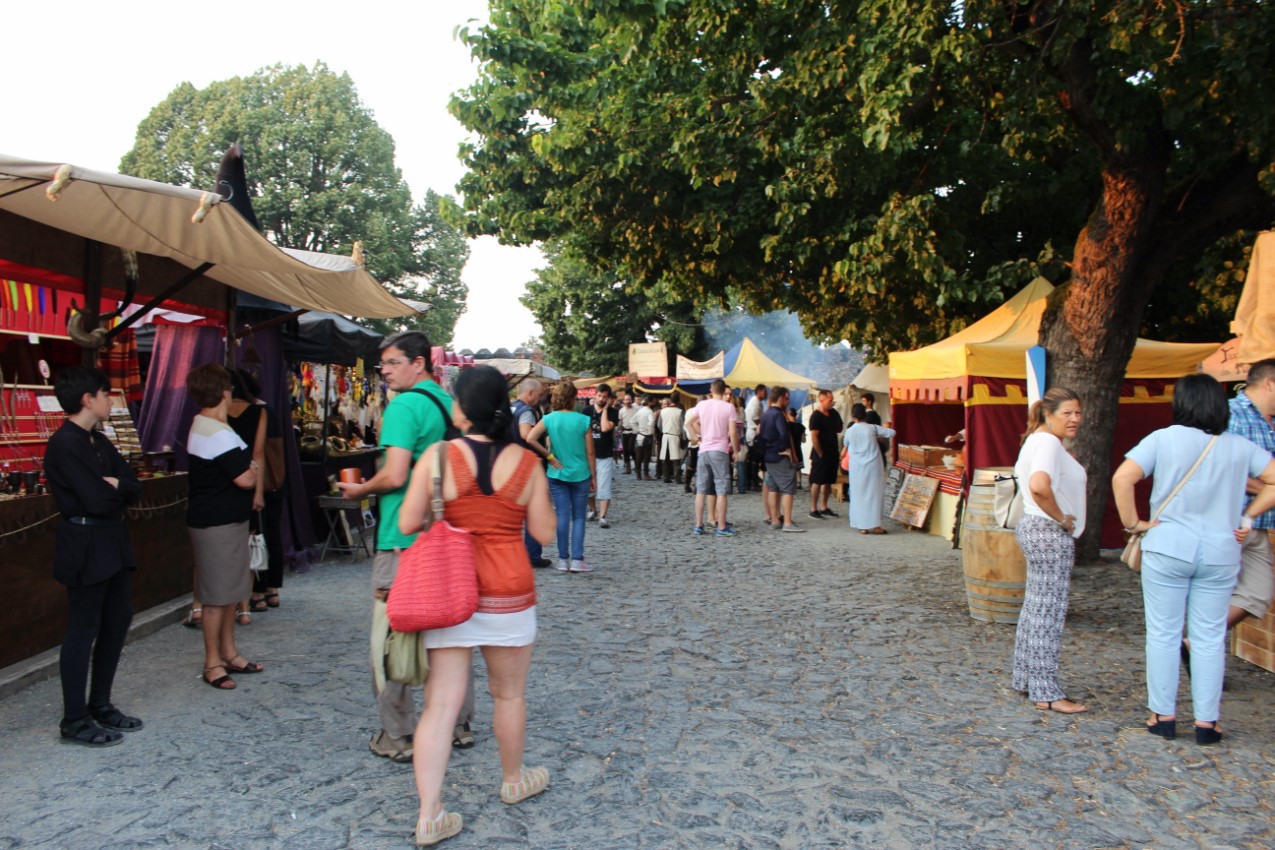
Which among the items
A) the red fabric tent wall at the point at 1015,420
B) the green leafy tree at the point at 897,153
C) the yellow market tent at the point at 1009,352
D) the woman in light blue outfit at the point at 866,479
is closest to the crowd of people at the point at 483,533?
the green leafy tree at the point at 897,153

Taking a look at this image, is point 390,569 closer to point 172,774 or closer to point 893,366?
point 172,774

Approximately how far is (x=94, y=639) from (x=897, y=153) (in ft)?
28.2

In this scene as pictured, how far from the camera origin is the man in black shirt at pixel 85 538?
4.23m

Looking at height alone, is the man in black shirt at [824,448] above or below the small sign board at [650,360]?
below

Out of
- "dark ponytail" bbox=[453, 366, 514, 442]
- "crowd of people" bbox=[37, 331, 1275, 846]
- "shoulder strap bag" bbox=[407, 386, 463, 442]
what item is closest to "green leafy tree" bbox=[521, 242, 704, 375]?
"crowd of people" bbox=[37, 331, 1275, 846]

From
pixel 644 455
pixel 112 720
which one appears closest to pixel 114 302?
pixel 112 720

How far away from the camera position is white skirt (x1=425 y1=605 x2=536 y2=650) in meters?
3.37

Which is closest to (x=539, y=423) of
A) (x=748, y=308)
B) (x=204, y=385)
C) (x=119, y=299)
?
(x=119, y=299)

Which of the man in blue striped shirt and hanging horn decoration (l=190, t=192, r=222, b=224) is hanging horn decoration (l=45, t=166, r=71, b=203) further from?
the man in blue striped shirt

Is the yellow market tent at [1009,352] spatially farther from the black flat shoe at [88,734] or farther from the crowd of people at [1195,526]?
the black flat shoe at [88,734]

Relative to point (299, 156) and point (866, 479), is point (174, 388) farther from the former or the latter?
point (299, 156)

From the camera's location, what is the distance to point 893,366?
38.1ft

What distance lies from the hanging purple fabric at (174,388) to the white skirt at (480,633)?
5.66m

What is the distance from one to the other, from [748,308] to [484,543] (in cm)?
1288
